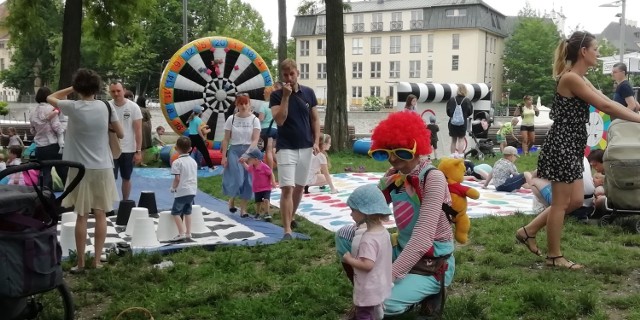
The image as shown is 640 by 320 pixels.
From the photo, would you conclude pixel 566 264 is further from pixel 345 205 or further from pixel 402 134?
pixel 345 205

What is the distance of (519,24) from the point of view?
73688 mm

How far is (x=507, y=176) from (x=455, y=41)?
65.9m

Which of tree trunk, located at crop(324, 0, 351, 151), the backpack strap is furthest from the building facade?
the backpack strap

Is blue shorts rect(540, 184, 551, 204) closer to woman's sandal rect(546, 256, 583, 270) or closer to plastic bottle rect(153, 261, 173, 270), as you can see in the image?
woman's sandal rect(546, 256, 583, 270)

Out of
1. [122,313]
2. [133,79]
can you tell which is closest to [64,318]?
[122,313]

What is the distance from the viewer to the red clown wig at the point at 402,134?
12.9 ft

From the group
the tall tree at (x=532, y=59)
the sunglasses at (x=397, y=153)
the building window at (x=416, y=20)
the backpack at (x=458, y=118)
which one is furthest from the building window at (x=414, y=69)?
the sunglasses at (x=397, y=153)

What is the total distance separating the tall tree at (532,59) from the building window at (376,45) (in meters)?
14.2

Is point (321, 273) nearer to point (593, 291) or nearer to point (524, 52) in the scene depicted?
point (593, 291)

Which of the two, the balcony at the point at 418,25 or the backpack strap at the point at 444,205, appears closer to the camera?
the backpack strap at the point at 444,205

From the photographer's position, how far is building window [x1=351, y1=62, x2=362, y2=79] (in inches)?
3132

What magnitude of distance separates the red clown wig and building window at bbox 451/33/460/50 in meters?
72.3

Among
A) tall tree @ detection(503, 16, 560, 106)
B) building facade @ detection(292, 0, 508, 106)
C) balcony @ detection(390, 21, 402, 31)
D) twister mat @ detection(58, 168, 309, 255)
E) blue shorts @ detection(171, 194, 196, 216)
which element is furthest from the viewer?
balcony @ detection(390, 21, 402, 31)

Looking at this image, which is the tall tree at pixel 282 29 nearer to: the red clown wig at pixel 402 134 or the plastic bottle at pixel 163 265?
the plastic bottle at pixel 163 265
